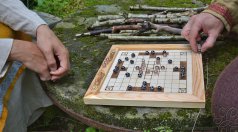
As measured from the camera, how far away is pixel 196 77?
1.99 metres

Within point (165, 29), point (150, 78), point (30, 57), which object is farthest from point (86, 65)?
point (165, 29)

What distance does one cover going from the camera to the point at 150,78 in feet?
6.60

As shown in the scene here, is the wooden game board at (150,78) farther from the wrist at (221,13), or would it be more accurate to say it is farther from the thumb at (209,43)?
the wrist at (221,13)

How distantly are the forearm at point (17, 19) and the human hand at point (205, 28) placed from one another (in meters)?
0.95

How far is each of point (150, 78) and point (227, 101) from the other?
530 mm

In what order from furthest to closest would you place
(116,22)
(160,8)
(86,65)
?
1. (160,8)
2. (116,22)
3. (86,65)

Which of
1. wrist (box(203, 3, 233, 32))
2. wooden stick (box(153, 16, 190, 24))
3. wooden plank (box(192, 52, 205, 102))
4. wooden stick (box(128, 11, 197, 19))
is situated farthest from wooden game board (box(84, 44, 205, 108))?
wooden stick (box(128, 11, 197, 19))

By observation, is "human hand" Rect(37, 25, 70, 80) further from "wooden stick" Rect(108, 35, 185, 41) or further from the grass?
"wooden stick" Rect(108, 35, 185, 41)

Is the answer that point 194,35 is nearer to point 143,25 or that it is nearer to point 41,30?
point 143,25

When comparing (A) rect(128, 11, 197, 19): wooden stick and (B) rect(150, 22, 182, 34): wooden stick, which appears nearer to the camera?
(B) rect(150, 22, 182, 34): wooden stick

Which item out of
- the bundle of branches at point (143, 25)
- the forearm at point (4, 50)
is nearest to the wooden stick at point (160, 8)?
the bundle of branches at point (143, 25)

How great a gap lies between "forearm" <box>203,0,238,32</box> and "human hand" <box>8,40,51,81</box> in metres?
1.04

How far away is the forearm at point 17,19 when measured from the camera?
2.32 meters

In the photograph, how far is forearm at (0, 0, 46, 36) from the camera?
91.4 inches
